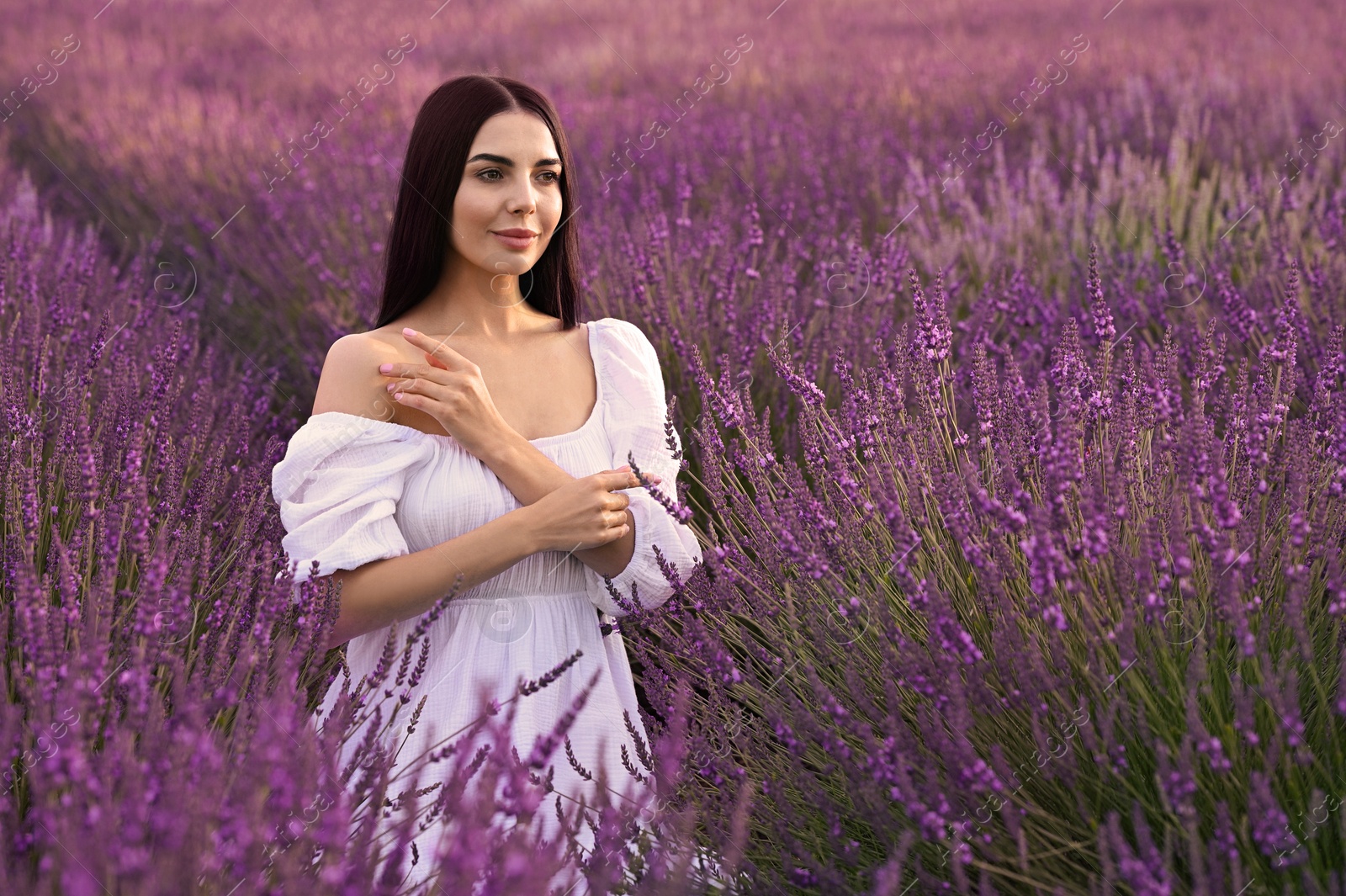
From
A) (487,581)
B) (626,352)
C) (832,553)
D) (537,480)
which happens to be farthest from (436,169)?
(832,553)

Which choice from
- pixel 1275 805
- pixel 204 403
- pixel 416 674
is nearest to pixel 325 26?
pixel 204 403

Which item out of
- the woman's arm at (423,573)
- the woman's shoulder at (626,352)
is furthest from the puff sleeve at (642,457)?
the woman's arm at (423,573)

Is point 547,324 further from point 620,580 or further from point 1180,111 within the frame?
point 1180,111

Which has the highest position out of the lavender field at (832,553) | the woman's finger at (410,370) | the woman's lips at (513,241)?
the woman's lips at (513,241)

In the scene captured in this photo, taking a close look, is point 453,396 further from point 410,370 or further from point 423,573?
point 423,573

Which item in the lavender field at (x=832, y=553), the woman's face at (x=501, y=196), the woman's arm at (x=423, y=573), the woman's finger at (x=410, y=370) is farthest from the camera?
the woman's face at (x=501, y=196)

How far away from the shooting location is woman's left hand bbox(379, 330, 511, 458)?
180 centimetres

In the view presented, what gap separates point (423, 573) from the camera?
1.71 metres

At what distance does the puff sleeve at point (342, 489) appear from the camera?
1714 mm

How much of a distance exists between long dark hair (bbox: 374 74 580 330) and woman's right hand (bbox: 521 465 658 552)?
20.9 inches

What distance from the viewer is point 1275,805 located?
3.36 ft

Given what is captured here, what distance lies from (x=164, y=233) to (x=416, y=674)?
431 cm

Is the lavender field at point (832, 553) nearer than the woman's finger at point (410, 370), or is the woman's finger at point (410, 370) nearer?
the lavender field at point (832, 553)

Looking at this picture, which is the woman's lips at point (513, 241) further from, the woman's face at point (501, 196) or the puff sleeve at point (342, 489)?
the puff sleeve at point (342, 489)
